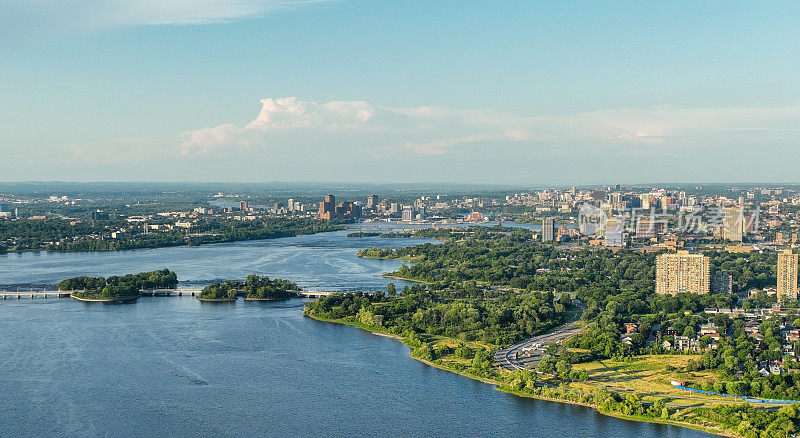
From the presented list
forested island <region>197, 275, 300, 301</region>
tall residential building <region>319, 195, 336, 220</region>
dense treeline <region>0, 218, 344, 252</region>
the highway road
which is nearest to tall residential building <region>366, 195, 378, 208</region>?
tall residential building <region>319, 195, 336, 220</region>

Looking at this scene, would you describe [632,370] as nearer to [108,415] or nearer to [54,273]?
[108,415]

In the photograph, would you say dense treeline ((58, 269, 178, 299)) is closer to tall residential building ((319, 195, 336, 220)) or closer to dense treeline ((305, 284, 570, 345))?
dense treeline ((305, 284, 570, 345))

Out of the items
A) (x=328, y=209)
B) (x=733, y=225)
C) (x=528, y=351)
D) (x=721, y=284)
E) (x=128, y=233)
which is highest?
(x=328, y=209)

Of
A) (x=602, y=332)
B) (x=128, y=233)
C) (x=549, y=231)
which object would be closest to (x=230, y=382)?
(x=602, y=332)

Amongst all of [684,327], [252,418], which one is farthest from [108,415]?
[684,327]

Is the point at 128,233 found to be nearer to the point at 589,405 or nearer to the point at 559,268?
the point at 559,268
